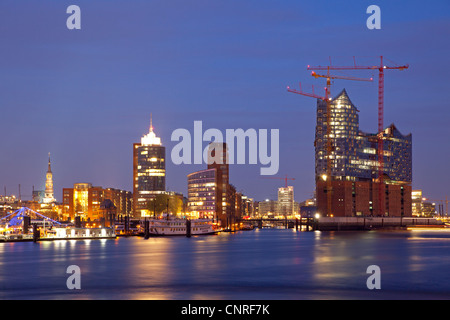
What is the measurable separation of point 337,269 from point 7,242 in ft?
328

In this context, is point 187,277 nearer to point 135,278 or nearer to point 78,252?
point 135,278

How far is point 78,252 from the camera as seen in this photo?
371ft

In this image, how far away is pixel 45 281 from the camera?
223ft

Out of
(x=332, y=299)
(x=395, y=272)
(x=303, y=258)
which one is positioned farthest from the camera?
(x=303, y=258)

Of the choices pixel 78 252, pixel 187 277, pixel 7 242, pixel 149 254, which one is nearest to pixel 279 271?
pixel 187 277
